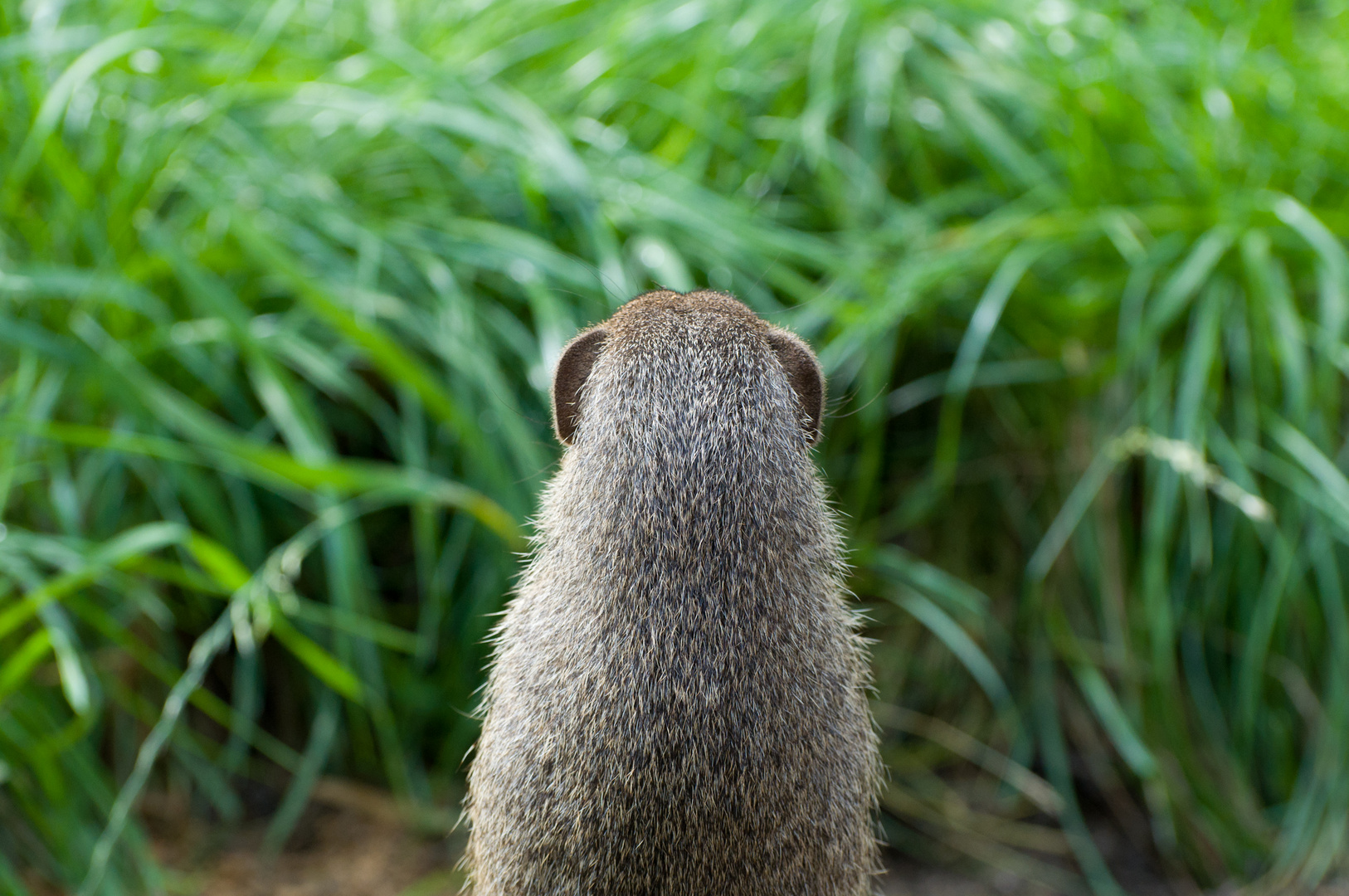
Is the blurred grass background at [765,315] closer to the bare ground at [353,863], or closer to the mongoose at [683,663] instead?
the bare ground at [353,863]

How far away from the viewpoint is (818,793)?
73.5 inches

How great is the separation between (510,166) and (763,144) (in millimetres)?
912

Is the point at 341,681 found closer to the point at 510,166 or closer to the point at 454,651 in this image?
the point at 454,651

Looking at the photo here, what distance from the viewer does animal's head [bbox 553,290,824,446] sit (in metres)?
1.93

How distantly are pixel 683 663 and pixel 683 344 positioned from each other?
22.2 inches

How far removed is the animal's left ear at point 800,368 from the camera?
2.01 m

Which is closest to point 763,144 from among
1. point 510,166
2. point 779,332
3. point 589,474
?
point 510,166

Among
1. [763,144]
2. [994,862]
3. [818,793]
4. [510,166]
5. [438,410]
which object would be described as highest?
[510,166]

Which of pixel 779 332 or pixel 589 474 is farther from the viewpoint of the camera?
pixel 779 332

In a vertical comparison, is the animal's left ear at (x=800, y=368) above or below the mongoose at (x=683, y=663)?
above

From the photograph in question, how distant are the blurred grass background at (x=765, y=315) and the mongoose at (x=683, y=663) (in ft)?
2.91

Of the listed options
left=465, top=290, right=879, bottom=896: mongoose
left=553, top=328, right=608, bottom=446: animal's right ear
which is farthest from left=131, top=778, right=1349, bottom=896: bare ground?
left=553, top=328, right=608, bottom=446: animal's right ear

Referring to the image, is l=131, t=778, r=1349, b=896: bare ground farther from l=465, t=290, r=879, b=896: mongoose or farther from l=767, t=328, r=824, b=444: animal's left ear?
l=767, t=328, r=824, b=444: animal's left ear

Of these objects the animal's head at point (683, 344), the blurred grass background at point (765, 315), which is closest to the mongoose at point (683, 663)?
the animal's head at point (683, 344)
